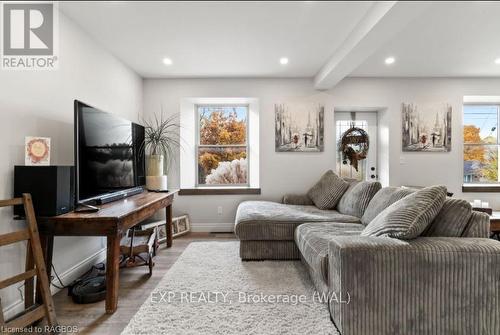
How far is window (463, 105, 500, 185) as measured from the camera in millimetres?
4285

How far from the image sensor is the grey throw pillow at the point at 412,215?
1.61 metres

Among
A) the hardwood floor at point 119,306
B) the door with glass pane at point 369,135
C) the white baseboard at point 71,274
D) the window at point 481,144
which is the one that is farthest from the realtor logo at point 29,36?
the window at point 481,144

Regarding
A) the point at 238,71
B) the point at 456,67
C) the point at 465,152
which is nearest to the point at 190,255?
the point at 238,71

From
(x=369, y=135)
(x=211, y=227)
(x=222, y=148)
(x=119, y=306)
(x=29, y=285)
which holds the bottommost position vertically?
(x=119, y=306)

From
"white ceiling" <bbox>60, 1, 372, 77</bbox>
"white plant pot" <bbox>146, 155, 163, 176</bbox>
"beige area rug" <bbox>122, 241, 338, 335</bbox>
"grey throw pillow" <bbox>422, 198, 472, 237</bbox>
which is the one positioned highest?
"white ceiling" <bbox>60, 1, 372, 77</bbox>

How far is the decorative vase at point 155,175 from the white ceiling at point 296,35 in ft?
4.13

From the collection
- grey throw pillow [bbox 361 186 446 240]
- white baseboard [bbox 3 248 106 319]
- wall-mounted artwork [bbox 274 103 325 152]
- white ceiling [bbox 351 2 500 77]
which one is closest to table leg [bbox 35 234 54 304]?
white baseboard [bbox 3 248 106 319]

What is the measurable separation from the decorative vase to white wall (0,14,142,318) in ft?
2.31

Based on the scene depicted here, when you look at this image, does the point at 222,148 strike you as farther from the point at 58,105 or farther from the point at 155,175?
the point at 58,105

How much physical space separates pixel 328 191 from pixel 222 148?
183 centimetres

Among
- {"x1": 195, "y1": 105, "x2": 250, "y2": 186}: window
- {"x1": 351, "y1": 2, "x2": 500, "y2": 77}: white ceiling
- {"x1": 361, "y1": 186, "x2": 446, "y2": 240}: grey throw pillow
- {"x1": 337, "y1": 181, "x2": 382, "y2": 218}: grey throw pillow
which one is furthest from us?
{"x1": 195, "y1": 105, "x2": 250, "y2": 186}: window

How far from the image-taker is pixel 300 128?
405 centimetres

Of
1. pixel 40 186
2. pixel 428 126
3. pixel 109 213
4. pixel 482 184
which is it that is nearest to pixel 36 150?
pixel 40 186

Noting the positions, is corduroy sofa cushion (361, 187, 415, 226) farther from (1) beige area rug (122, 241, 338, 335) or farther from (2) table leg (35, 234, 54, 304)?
(2) table leg (35, 234, 54, 304)
